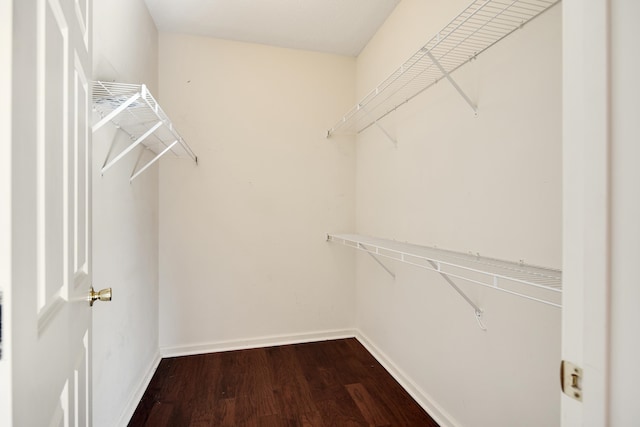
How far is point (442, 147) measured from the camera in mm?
1491

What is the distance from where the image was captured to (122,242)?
1511 millimetres

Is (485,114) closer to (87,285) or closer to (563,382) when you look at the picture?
(563,382)

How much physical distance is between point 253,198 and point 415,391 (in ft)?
5.70

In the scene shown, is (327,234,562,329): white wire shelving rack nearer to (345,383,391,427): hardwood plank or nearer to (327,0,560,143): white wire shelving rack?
(327,0,560,143): white wire shelving rack

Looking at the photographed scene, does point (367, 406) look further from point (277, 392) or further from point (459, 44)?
point (459, 44)

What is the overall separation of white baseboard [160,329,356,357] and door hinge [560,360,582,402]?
86.0 inches

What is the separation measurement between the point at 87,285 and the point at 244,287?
167 cm

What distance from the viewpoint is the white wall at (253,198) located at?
226 cm

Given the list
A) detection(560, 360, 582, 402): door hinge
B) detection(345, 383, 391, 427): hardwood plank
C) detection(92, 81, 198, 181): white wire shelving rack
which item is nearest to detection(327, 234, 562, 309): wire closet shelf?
detection(560, 360, 582, 402): door hinge

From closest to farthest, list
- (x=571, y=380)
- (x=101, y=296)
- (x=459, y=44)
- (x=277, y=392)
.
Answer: (x=571, y=380), (x=101, y=296), (x=459, y=44), (x=277, y=392)

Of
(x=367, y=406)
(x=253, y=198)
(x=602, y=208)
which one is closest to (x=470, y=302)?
(x=367, y=406)

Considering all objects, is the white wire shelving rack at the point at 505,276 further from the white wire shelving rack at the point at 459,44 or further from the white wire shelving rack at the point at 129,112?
the white wire shelving rack at the point at 129,112

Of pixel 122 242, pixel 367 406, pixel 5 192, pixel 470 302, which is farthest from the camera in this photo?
pixel 367 406

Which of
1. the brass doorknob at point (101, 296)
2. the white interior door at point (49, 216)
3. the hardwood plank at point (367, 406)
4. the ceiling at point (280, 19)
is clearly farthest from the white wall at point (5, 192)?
the ceiling at point (280, 19)
